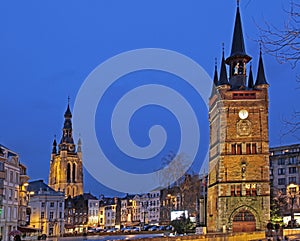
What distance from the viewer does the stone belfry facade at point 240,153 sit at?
68000 millimetres

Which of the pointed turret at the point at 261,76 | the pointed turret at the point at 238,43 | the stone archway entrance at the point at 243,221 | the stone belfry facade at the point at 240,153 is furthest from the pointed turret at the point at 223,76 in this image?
the stone archway entrance at the point at 243,221

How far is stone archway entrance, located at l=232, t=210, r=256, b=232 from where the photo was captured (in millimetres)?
67750

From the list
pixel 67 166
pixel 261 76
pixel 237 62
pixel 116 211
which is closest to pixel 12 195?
pixel 237 62

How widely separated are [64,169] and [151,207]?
36187 mm

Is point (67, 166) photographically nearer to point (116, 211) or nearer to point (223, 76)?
point (116, 211)

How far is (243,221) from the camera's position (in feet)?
224

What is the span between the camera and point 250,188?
68.4 m

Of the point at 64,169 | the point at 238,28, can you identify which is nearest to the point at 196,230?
the point at 238,28

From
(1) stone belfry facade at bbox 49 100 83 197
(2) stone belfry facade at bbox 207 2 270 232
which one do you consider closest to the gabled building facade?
(2) stone belfry facade at bbox 207 2 270 232

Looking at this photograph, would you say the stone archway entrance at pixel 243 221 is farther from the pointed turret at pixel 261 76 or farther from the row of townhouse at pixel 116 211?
the row of townhouse at pixel 116 211

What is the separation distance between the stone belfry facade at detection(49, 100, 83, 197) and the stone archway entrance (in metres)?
116

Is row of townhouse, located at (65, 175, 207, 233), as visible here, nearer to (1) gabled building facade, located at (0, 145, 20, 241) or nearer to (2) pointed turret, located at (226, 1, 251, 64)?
(2) pointed turret, located at (226, 1, 251, 64)

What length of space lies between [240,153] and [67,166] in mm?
119863

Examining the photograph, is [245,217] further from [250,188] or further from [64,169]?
[64,169]
